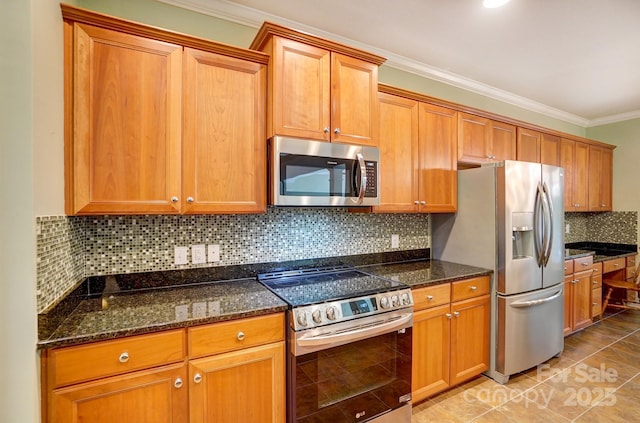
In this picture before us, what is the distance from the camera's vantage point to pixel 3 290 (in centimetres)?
109

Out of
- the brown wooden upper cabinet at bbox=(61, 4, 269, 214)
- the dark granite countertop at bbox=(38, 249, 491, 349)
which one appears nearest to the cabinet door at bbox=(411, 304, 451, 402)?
the dark granite countertop at bbox=(38, 249, 491, 349)

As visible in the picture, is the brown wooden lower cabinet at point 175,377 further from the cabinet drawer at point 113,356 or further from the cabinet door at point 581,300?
the cabinet door at point 581,300

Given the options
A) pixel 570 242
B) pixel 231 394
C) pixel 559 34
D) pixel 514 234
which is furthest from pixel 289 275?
pixel 570 242

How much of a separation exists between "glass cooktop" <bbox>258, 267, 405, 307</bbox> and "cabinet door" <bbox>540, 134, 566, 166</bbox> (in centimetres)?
269

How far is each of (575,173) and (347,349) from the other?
398 centimetres

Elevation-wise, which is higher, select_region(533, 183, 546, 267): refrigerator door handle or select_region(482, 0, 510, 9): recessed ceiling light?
select_region(482, 0, 510, 9): recessed ceiling light

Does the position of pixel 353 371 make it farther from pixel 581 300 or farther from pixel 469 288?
pixel 581 300

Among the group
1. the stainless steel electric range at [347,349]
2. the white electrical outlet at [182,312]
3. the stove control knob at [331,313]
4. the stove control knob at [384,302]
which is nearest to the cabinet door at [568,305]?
the stainless steel electric range at [347,349]

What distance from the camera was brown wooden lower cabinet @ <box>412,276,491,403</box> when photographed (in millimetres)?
2092

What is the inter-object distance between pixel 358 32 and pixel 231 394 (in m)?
2.56

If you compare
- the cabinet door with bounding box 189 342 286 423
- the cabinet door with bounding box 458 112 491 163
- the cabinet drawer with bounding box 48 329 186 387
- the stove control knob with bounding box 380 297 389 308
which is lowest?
the cabinet door with bounding box 189 342 286 423

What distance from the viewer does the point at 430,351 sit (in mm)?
2145

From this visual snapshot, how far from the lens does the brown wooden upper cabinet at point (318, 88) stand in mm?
1790

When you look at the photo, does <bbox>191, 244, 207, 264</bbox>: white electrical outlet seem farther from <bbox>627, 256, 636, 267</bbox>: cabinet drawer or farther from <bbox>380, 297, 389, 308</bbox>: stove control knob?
<bbox>627, 256, 636, 267</bbox>: cabinet drawer
